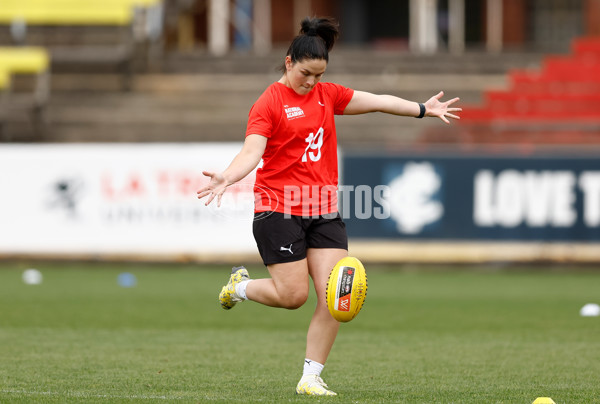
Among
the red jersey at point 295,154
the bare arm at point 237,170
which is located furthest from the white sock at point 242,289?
the bare arm at point 237,170

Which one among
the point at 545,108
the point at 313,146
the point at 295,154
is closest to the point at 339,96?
the point at 313,146

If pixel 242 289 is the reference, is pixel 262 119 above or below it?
above

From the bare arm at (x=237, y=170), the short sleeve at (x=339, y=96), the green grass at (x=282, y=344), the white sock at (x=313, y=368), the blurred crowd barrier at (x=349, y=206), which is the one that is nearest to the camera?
the bare arm at (x=237, y=170)

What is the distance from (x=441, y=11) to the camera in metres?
29.4

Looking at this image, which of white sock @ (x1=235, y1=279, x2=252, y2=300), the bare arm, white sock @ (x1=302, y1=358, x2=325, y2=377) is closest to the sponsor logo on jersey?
the bare arm

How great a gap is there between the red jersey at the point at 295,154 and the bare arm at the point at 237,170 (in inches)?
4.7

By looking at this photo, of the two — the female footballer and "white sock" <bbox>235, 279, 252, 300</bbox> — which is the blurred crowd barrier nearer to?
"white sock" <bbox>235, 279, 252, 300</bbox>

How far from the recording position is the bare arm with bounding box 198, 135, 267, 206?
6145 millimetres

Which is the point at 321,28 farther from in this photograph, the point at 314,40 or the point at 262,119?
the point at 262,119

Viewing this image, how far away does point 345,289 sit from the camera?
636 cm

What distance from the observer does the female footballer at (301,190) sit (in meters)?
6.55

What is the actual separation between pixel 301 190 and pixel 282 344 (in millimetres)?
3031

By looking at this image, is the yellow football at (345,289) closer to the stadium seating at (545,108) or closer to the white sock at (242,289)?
the white sock at (242,289)

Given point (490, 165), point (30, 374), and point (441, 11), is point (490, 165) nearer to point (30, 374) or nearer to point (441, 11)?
point (30, 374)
